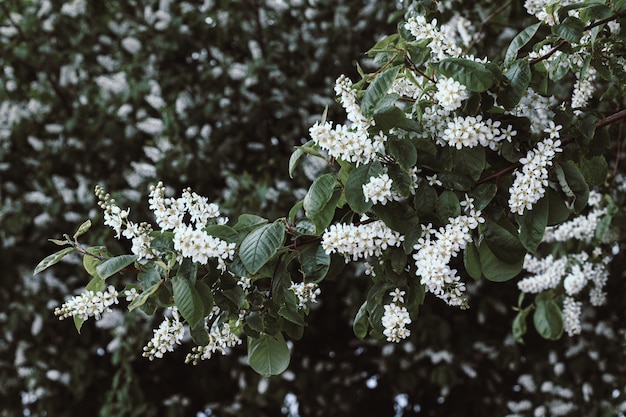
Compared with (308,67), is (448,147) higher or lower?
higher

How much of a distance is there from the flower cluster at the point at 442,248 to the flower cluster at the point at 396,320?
7 centimetres

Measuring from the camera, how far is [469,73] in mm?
1084

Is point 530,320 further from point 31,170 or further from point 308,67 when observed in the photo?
point 31,170

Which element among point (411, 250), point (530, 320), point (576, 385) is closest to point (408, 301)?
point (411, 250)

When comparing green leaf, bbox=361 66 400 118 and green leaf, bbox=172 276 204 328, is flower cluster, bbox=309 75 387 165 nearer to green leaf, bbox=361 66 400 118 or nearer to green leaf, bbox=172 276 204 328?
green leaf, bbox=361 66 400 118

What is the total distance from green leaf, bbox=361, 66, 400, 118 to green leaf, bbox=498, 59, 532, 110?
0.18m

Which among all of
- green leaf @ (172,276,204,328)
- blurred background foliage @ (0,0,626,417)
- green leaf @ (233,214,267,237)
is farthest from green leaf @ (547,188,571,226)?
blurred background foliage @ (0,0,626,417)

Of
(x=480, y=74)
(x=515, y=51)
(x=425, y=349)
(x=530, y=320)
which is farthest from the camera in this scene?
(x=530, y=320)

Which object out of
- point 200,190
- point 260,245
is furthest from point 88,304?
point 200,190

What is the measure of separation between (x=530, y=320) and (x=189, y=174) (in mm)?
1760

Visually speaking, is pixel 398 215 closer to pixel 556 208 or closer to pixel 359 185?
pixel 359 185

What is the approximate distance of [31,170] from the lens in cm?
328

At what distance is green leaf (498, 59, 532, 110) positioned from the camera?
3.70 ft

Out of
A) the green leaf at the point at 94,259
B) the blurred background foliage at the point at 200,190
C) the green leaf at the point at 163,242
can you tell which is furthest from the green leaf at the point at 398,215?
the blurred background foliage at the point at 200,190
